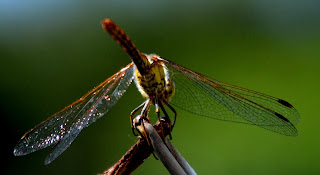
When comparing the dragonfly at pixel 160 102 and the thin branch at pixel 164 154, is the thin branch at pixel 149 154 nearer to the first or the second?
the thin branch at pixel 164 154

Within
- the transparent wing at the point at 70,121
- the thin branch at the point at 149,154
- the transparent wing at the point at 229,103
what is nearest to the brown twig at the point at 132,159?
the thin branch at the point at 149,154

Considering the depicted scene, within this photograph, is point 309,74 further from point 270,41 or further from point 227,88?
point 227,88

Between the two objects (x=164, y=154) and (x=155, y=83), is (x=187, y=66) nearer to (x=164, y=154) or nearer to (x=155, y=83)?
(x=155, y=83)

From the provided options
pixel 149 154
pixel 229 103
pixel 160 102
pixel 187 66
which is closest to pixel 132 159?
pixel 149 154

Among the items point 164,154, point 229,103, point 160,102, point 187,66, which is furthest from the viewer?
point 187,66

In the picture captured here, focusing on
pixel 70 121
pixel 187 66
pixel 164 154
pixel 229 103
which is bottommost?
pixel 164 154

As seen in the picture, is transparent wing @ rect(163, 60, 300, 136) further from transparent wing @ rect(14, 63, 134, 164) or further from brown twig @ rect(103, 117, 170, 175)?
brown twig @ rect(103, 117, 170, 175)

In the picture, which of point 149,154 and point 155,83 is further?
point 155,83
